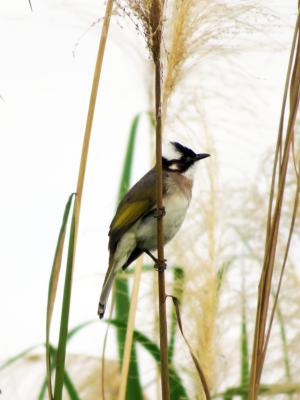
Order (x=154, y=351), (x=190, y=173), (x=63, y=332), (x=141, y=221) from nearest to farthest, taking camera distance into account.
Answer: (x=63, y=332)
(x=154, y=351)
(x=141, y=221)
(x=190, y=173)

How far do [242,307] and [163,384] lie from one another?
1.35m

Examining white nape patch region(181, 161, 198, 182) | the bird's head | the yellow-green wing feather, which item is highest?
the bird's head

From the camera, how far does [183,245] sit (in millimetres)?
3250

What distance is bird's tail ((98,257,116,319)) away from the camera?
2797 mm

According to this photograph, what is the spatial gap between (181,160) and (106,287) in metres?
1.16

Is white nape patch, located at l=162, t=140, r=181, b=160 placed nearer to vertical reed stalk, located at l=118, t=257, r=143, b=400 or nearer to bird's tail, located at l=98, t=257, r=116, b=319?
bird's tail, located at l=98, t=257, r=116, b=319

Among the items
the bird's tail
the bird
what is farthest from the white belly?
the bird's tail

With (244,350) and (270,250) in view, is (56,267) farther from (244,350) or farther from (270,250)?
(244,350)

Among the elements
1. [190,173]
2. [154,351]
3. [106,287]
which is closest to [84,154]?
[106,287]

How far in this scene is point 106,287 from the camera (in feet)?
9.63

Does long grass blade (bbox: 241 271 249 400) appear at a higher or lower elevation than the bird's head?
lower

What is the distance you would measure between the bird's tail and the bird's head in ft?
2.59

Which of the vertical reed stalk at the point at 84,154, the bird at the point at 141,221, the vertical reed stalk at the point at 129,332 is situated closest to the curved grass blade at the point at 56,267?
the vertical reed stalk at the point at 84,154

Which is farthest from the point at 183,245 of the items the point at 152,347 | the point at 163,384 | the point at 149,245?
the point at 163,384
